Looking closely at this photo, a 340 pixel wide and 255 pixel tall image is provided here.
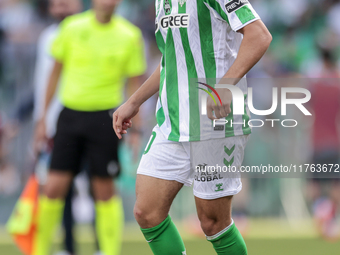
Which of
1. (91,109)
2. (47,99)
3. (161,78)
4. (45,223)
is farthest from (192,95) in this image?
(47,99)

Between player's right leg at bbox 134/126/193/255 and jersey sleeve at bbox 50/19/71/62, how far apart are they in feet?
6.72

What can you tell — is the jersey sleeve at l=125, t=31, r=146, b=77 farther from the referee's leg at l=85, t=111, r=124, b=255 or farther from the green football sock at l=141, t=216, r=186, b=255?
the green football sock at l=141, t=216, r=186, b=255

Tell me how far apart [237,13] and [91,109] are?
2.19m


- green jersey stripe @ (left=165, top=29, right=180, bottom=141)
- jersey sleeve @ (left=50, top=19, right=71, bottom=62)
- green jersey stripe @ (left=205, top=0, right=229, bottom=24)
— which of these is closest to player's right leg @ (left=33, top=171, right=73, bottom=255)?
jersey sleeve @ (left=50, top=19, right=71, bottom=62)

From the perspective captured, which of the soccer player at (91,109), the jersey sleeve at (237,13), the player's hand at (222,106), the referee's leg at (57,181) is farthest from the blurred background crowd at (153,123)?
the player's hand at (222,106)

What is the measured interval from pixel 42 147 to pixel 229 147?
237 centimetres

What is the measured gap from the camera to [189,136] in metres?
3.05

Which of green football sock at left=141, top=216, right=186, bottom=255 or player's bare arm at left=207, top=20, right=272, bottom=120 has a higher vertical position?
player's bare arm at left=207, top=20, right=272, bottom=120

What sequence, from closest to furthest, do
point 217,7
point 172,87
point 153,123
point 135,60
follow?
point 217,7 → point 172,87 → point 135,60 → point 153,123

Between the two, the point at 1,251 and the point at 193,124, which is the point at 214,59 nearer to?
the point at 193,124

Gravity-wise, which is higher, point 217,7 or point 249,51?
point 217,7

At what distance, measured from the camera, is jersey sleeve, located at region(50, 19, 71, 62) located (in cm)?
485

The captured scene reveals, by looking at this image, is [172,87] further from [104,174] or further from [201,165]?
[104,174]

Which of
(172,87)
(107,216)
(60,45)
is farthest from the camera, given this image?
(60,45)
